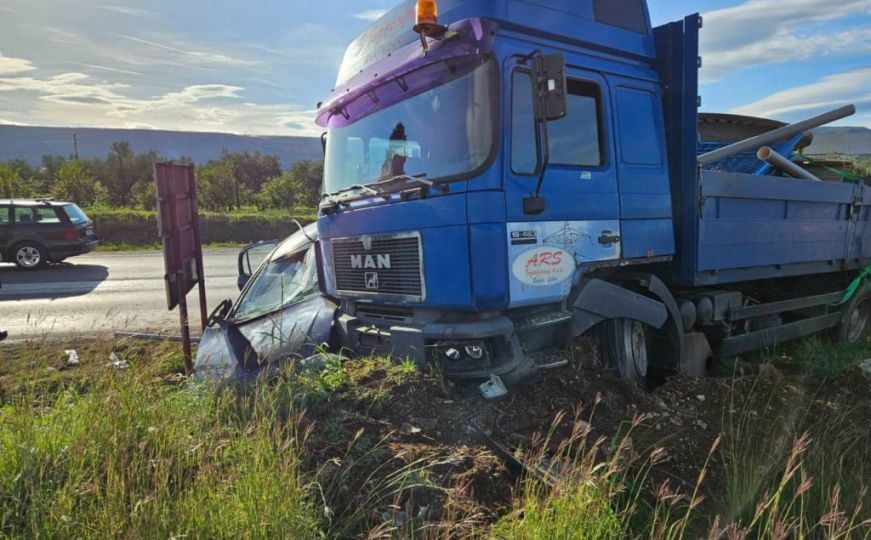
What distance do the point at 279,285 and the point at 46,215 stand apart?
12794 millimetres

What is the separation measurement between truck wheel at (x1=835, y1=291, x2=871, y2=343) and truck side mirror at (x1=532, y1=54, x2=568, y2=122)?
609 cm

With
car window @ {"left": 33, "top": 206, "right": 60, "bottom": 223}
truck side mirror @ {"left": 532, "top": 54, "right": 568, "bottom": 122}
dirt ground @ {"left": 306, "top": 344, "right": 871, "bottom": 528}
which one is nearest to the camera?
dirt ground @ {"left": 306, "top": 344, "right": 871, "bottom": 528}

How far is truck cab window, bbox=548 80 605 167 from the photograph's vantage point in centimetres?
385

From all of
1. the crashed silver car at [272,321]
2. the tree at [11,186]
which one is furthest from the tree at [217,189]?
the crashed silver car at [272,321]

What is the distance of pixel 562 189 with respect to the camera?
149 inches

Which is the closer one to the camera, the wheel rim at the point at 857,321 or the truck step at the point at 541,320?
the truck step at the point at 541,320

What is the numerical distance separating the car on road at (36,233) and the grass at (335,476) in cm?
1409

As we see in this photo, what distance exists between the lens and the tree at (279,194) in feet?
117

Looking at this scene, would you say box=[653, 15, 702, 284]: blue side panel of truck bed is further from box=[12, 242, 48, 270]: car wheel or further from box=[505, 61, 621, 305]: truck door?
box=[12, 242, 48, 270]: car wheel

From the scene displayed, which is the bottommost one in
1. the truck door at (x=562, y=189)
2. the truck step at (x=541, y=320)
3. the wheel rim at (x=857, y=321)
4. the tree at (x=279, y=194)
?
the wheel rim at (x=857, y=321)

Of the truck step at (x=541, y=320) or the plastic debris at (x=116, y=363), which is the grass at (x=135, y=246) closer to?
the plastic debris at (x=116, y=363)

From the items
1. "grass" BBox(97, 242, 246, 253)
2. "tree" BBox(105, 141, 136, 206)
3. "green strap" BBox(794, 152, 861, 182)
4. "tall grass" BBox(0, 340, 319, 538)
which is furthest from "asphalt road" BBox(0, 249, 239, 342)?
"tree" BBox(105, 141, 136, 206)

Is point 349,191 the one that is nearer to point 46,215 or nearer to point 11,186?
point 46,215

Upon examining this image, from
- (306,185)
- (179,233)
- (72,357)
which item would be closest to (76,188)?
(306,185)
